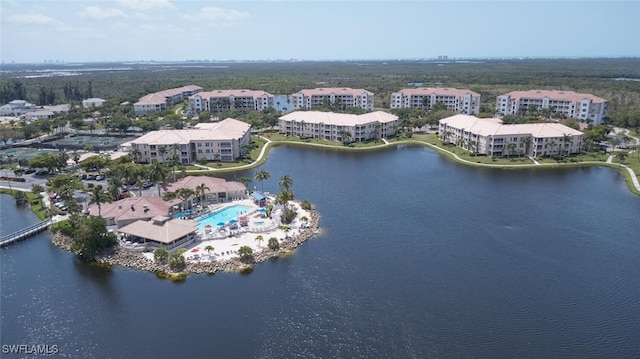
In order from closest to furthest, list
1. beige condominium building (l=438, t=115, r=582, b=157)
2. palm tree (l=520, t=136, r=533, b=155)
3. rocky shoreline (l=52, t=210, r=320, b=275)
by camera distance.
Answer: rocky shoreline (l=52, t=210, r=320, b=275) → palm tree (l=520, t=136, r=533, b=155) → beige condominium building (l=438, t=115, r=582, b=157)

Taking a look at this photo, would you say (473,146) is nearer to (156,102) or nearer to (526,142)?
(526,142)

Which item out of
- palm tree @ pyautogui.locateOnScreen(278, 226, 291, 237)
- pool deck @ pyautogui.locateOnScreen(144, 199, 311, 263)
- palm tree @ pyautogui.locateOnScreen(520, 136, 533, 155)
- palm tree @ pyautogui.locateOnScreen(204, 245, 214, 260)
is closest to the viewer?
pool deck @ pyautogui.locateOnScreen(144, 199, 311, 263)

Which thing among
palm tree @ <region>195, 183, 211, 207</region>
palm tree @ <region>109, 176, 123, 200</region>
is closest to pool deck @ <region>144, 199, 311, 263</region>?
palm tree @ <region>195, 183, 211, 207</region>

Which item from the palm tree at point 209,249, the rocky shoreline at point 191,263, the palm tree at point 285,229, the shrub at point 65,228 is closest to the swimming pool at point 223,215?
the palm tree at point 209,249

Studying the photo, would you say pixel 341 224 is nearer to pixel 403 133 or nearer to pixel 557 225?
pixel 557 225

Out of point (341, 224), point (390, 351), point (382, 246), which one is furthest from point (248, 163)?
point (390, 351)

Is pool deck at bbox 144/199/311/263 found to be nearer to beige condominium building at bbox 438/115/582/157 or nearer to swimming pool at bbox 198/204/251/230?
swimming pool at bbox 198/204/251/230
